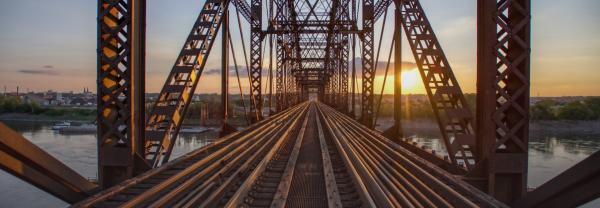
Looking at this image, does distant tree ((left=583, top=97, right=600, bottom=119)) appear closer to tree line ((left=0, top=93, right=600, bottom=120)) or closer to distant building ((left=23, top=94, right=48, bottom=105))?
tree line ((left=0, top=93, right=600, bottom=120))

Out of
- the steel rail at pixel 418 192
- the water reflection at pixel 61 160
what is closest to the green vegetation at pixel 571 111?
the water reflection at pixel 61 160

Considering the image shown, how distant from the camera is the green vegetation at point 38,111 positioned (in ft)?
191

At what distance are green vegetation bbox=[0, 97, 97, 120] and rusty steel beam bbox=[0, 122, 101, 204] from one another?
2530 inches

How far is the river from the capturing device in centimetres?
2273

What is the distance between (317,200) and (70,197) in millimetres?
3634

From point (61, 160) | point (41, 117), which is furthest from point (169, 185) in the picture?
point (41, 117)

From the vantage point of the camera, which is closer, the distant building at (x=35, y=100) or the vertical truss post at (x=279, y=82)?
the vertical truss post at (x=279, y=82)

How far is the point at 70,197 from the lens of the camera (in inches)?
172

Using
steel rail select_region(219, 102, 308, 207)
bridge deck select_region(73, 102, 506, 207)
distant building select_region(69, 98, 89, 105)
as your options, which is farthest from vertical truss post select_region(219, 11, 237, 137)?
distant building select_region(69, 98, 89, 105)

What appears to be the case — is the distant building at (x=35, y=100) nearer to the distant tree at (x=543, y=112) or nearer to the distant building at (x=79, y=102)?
the distant building at (x=79, y=102)

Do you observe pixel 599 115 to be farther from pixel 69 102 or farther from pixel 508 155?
pixel 69 102

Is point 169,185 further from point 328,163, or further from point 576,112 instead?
point 576,112

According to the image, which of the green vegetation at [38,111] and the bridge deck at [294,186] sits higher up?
the bridge deck at [294,186]

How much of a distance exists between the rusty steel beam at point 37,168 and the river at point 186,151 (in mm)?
23572
